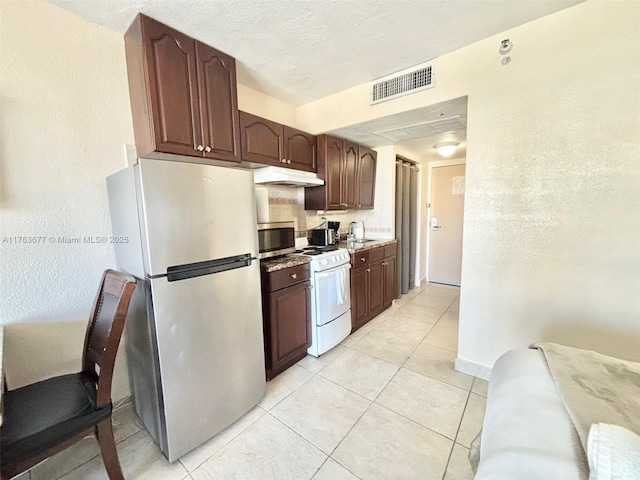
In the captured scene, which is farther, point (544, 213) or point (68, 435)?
point (544, 213)

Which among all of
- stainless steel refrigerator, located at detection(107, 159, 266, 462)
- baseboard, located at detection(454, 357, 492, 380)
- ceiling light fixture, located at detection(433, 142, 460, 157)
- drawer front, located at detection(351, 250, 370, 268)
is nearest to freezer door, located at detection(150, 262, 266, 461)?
stainless steel refrigerator, located at detection(107, 159, 266, 462)

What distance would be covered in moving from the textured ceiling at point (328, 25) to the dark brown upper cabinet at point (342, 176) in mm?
847

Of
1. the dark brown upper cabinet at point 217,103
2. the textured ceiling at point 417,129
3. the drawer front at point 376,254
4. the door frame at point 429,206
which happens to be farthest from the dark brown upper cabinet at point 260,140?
the door frame at point 429,206

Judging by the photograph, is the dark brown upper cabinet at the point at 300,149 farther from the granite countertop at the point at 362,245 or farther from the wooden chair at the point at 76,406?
the wooden chair at the point at 76,406

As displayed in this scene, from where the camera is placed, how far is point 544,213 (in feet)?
5.72

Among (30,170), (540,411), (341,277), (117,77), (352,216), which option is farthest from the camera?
(352,216)

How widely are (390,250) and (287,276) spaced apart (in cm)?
176

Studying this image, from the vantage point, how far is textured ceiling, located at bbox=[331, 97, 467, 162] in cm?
223

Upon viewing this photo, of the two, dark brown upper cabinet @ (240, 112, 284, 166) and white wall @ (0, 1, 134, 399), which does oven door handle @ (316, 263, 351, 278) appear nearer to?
dark brown upper cabinet @ (240, 112, 284, 166)

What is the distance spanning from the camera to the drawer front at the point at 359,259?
275cm

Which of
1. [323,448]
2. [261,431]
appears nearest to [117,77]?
[261,431]

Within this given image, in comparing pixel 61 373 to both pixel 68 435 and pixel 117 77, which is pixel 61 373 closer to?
pixel 68 435

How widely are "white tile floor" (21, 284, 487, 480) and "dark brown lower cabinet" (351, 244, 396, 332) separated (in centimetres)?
59

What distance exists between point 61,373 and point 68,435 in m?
0.74
